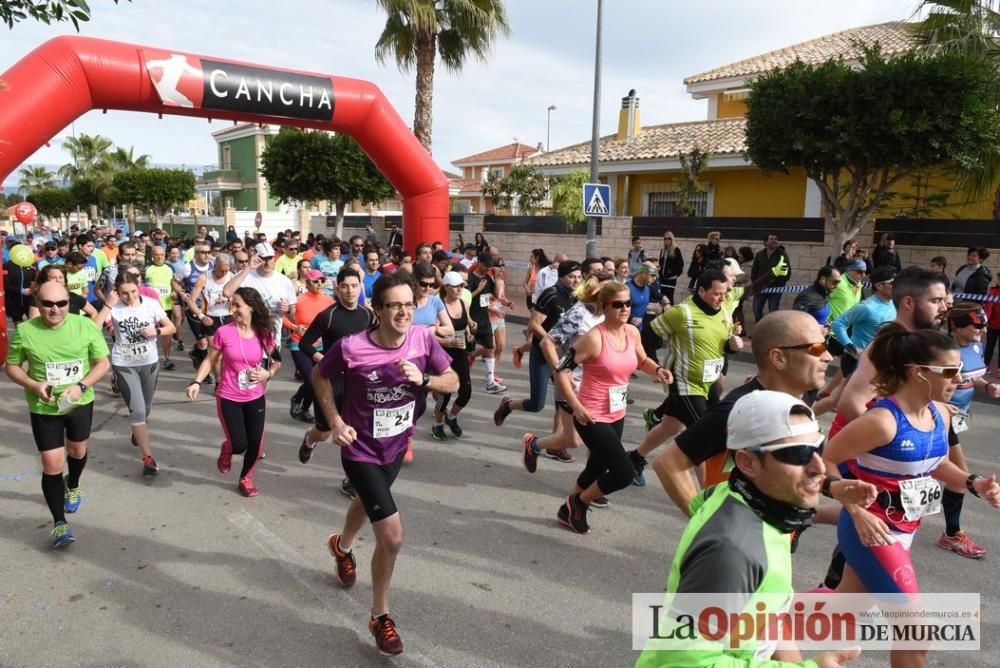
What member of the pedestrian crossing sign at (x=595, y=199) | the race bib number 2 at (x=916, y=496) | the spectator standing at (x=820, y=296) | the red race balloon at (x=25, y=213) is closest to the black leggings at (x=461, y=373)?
the spectator standing at (x=820, y=296)

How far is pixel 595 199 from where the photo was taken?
12320 mm

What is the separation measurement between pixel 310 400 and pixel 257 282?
1393 millimetres

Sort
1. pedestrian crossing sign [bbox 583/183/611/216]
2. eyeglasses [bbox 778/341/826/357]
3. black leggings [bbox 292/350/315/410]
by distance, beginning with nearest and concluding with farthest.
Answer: eyeglasses [bbox 778/341/826/357] → black leggings [bbox 292/350/315/410] → pedestrian crossing sign [bbox 583/183/611/216]

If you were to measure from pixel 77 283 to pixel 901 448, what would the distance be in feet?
32.2

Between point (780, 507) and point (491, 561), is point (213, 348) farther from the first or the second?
point (780, 507)

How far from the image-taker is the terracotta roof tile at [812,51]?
2078 cm

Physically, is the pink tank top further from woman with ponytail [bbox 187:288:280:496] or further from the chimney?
the chimney

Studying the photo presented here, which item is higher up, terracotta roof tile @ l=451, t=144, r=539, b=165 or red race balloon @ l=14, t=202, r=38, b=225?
terracotta roof tile @ l=451, t=144, r=539, b=165

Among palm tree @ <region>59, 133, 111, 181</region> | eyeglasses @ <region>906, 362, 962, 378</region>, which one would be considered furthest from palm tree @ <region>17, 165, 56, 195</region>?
eyeglasses @ <region>906, 362, 962, 378</region>

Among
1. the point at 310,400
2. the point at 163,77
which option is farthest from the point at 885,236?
the point at 163,77

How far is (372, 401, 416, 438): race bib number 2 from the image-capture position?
3398mm

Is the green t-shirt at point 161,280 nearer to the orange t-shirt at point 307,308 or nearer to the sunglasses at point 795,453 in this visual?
the orange t-shirt at point 307,308

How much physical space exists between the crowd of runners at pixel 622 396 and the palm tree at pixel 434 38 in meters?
10.4

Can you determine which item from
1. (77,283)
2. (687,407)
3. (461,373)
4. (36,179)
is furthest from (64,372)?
(36,179)
